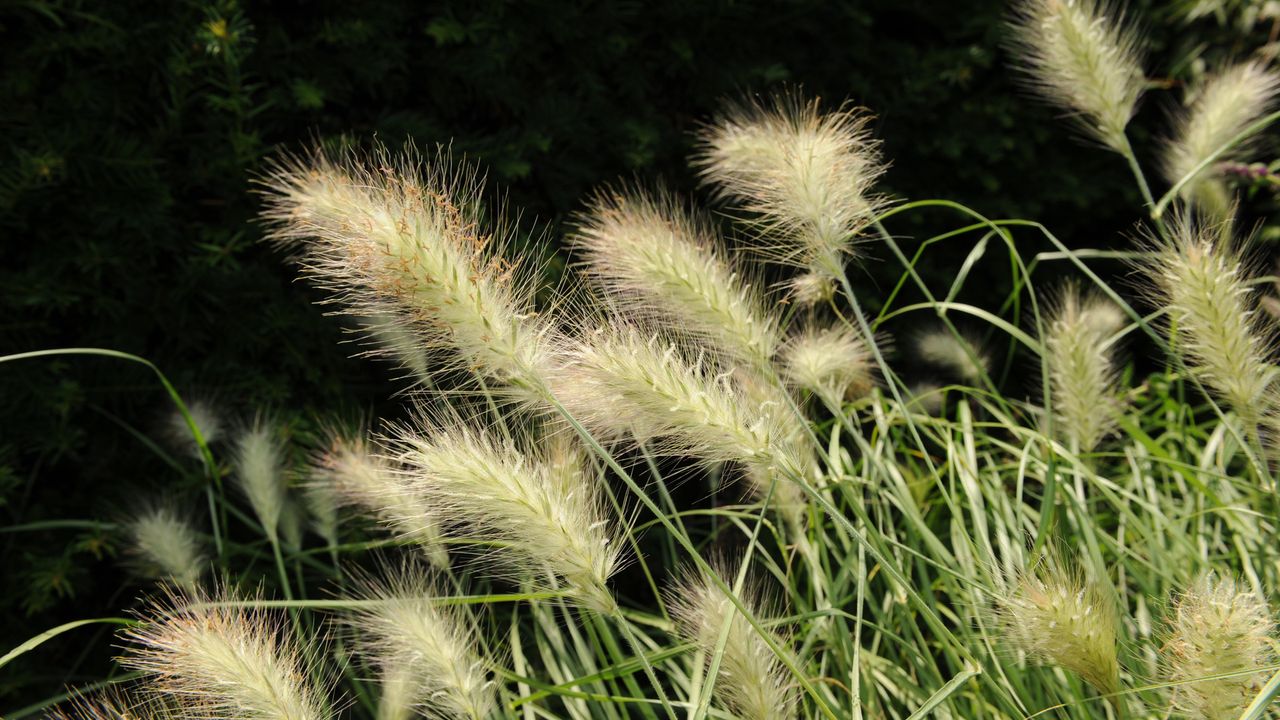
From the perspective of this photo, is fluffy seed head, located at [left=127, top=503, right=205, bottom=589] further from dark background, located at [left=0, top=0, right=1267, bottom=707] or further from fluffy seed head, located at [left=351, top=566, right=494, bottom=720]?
fluffy seed head, located at [left=351, top=566, right=494, bottom=720]

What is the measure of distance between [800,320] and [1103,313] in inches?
28.6

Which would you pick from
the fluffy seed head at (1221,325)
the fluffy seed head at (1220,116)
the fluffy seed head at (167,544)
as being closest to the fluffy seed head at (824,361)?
the fluffy seed head at (1221,325)

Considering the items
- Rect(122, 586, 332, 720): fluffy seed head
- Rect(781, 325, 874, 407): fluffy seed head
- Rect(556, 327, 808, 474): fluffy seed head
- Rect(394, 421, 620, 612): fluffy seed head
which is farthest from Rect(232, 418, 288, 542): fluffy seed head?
Rect(781, 325, 874, 407): fluffy seed head

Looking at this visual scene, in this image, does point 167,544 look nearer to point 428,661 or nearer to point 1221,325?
point 428,661

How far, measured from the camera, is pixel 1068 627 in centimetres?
103

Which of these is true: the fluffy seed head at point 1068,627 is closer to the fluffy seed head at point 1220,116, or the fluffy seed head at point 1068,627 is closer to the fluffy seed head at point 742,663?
the fluffy seed head at point 742,663

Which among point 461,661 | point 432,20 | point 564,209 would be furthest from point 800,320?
point 461,661

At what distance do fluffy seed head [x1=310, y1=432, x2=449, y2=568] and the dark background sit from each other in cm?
45

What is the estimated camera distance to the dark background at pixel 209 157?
194 centimetres

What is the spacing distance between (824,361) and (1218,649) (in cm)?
80

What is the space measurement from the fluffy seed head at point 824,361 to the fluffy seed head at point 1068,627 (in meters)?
0.55

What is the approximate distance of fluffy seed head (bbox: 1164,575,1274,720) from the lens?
96 cm

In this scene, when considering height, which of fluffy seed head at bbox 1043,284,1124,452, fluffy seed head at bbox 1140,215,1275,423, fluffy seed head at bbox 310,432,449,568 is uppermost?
fluffy seed head at bbox 1140,215,1275,423

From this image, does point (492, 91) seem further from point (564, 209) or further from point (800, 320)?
point (800, 320)
